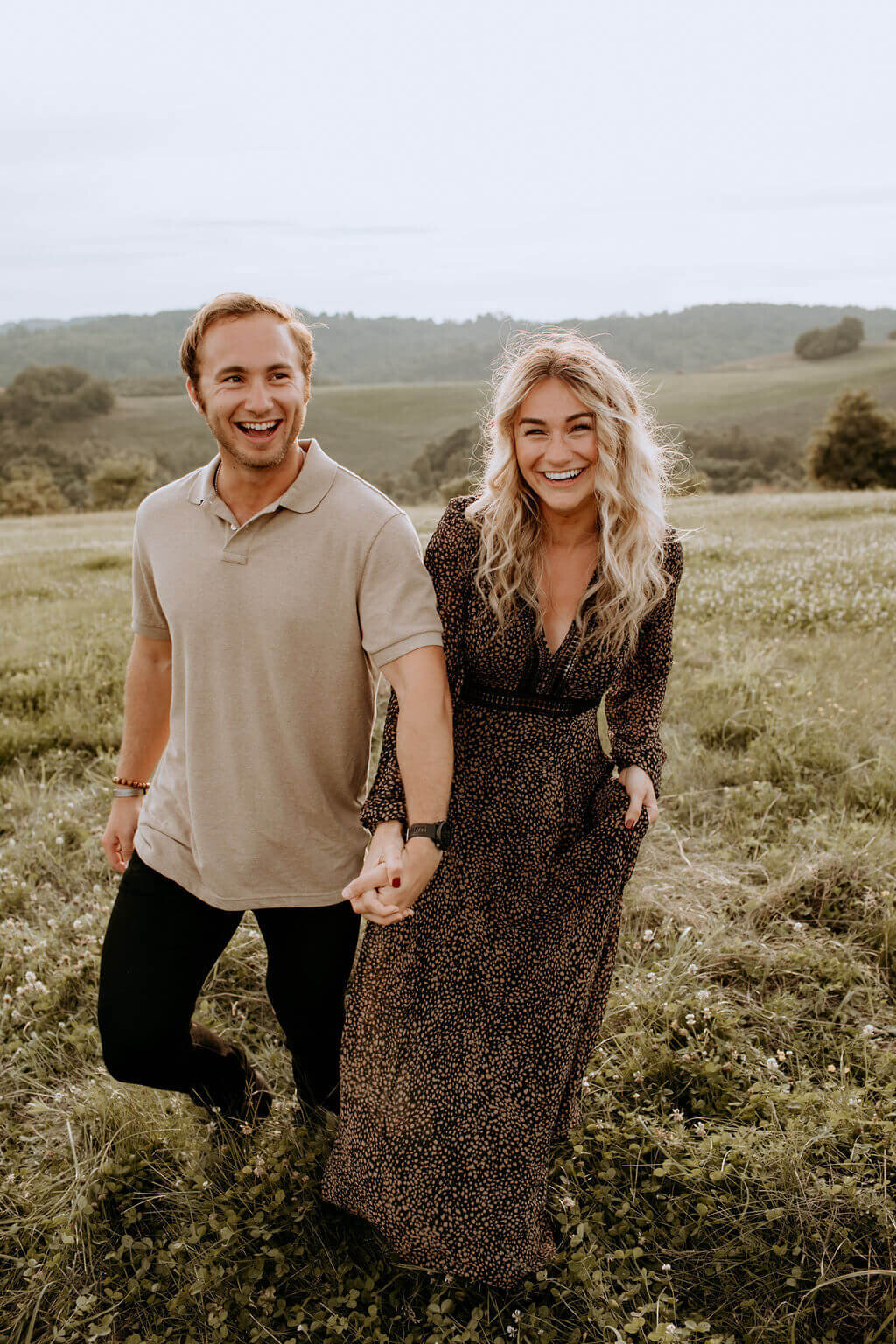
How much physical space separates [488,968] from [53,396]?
9846 centimetres

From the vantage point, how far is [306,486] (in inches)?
102

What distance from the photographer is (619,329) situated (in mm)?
130875

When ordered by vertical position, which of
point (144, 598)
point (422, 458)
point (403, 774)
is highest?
point (144, 598)

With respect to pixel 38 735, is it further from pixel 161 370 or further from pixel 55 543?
pixel 161 370

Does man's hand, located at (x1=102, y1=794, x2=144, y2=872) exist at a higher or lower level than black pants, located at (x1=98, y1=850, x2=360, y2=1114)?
higher

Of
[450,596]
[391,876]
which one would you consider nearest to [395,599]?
[450,596]

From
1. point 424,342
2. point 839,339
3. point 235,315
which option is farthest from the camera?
point 424,342

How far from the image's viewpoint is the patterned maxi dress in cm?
260

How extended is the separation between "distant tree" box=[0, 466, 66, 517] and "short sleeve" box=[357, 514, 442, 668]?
53262 mm

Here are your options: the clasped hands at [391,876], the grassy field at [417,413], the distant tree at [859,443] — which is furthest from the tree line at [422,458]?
the clasped hands at [391,876]

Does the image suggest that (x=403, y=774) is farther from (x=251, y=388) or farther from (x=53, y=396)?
(x=53, y=396)

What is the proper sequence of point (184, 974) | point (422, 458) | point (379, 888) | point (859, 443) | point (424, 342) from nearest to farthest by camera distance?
point (379, 888)
point (184, 974)
point (859, 443)
point (422, 458)
point (424, 342)

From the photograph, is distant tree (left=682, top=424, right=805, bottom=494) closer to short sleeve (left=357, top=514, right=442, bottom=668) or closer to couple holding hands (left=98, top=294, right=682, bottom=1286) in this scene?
couple holding hands (left=98, top=294, right=682, bottom=1286)

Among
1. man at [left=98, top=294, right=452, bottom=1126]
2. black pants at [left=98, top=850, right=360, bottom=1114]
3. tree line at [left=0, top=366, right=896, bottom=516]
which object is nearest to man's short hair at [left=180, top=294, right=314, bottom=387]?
man at [left=98, top=294, right=452, bottom=1126]
